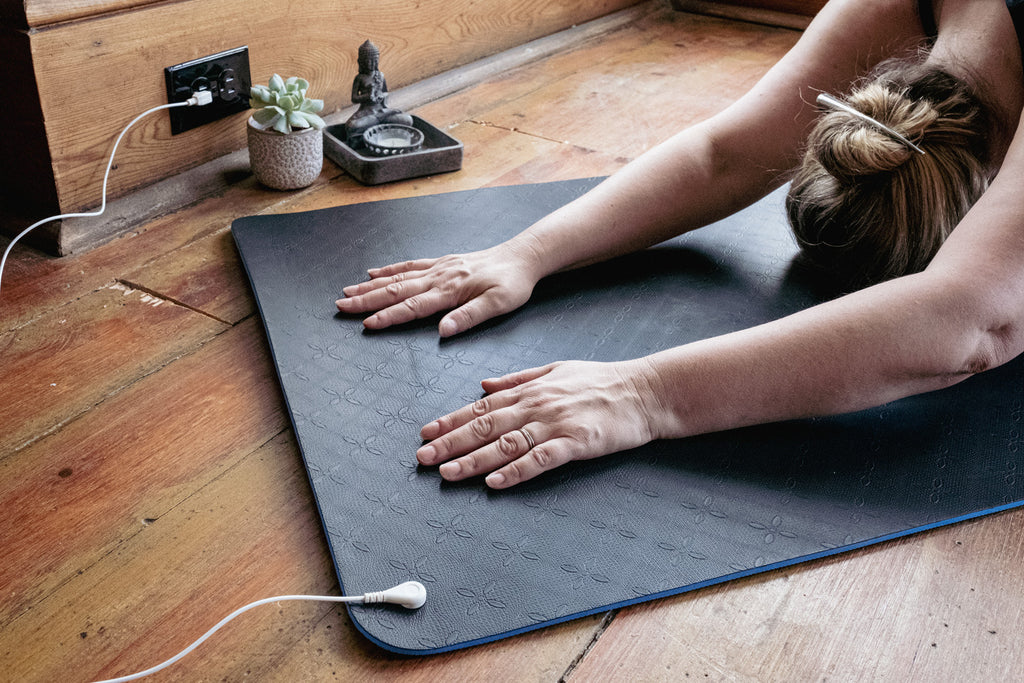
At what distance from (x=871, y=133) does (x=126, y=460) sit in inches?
40.5

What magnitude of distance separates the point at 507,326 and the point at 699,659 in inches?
23.0

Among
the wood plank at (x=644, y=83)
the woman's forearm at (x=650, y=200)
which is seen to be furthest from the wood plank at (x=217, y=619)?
the wood plank at (x=644, y=83)

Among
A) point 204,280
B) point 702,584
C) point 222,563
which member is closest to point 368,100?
point 204,280

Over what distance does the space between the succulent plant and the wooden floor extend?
36 centimetres

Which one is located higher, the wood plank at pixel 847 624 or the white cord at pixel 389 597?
the white cord at pixel 389 597

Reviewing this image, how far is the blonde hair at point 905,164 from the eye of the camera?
110 cm

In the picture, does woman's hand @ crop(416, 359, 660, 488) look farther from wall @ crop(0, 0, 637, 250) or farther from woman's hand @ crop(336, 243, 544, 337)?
wall @ crop(0, 0, 637, 250)

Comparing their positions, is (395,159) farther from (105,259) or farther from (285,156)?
(105,259)

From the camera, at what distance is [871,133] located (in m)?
1.10

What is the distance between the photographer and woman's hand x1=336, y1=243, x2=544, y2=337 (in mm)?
1211

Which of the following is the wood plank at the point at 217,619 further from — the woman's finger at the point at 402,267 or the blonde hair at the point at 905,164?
the blonde hair at the point at 905,164

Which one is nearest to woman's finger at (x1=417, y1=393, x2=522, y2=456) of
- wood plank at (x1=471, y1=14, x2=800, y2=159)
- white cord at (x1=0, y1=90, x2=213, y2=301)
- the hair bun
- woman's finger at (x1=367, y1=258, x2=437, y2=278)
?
woman's finger at (x1=367, y1=258, x2=437, y2=278)

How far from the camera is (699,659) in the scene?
2.60 ft

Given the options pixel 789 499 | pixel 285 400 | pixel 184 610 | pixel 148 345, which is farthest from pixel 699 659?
pixel 148 345
